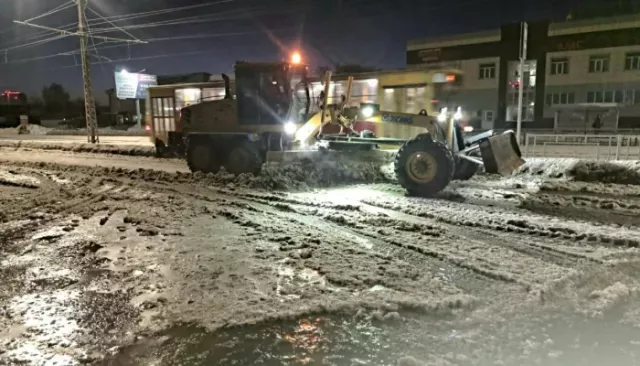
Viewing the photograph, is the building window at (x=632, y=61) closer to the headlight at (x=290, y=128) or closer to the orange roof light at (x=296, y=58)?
the orange roof light at (x=296, y=58)

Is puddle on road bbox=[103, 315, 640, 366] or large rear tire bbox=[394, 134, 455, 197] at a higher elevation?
large rear tire bbox=[394, 134, 455, 197]

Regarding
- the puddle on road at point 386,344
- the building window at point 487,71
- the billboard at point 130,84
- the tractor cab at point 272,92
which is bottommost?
the puddle on road at point 386,344

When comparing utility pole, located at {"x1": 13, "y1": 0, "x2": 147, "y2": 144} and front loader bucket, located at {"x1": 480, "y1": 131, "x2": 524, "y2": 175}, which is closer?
front loader bucket, located at {"x1": 480, "y1": 131, "x2": 524, "y2": 175}

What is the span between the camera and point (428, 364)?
3766 mm

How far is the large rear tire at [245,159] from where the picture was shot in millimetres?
13352

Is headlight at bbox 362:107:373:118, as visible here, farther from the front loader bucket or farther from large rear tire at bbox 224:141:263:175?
large rear tire at bbox 224:141:263:175

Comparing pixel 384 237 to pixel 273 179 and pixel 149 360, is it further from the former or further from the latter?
pixel 273 179

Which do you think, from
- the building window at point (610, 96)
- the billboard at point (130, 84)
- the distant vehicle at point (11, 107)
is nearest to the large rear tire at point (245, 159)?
the billboard at point (130, 84)

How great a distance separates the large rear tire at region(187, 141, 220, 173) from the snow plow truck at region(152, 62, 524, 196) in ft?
0.10

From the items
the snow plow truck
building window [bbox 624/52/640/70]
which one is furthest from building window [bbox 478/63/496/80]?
the snow plow truck

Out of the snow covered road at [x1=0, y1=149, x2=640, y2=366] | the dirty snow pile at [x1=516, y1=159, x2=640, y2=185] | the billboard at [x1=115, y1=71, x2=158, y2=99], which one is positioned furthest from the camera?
Answer: the billboard at [x1=115, y1=71, x2=158, y2=99]

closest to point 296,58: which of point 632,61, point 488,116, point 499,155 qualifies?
point 499,155

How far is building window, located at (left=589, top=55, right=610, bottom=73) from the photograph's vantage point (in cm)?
4203

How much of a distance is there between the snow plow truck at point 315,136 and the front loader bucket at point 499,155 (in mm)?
21
